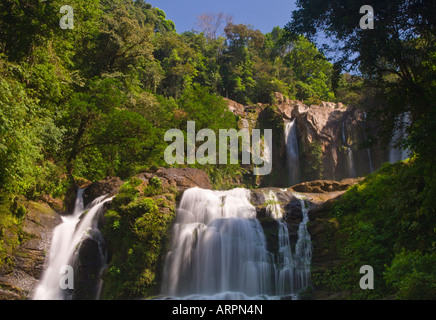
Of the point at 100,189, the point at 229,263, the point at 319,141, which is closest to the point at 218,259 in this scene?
the point at 229,263

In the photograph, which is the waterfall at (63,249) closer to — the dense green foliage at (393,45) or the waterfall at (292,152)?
the dense green foliage at (393,45)

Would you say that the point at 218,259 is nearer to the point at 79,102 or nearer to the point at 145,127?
the point at 145,127

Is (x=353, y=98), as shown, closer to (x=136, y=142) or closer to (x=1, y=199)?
(x=136, y=142)

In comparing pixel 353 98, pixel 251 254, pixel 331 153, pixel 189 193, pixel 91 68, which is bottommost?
pixel 251 254

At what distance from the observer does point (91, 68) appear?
24.1 metres

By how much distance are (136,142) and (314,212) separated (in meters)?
10.9

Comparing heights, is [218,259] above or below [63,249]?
below

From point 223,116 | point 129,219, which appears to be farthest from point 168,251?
point 223,116

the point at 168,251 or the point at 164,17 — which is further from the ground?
the point at 164,17

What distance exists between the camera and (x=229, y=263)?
Result: 485 inches

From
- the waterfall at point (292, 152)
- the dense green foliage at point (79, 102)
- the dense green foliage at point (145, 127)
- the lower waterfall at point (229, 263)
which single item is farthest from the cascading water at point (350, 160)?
the lower waterfall at point (229, 263)

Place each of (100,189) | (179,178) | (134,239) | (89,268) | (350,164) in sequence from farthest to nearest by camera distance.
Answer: (350,164) < (100,189) < (179,178) < (89,268) < (134,239)

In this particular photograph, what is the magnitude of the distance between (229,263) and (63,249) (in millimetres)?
6892

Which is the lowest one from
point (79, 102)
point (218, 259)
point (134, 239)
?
point (218, 259)
